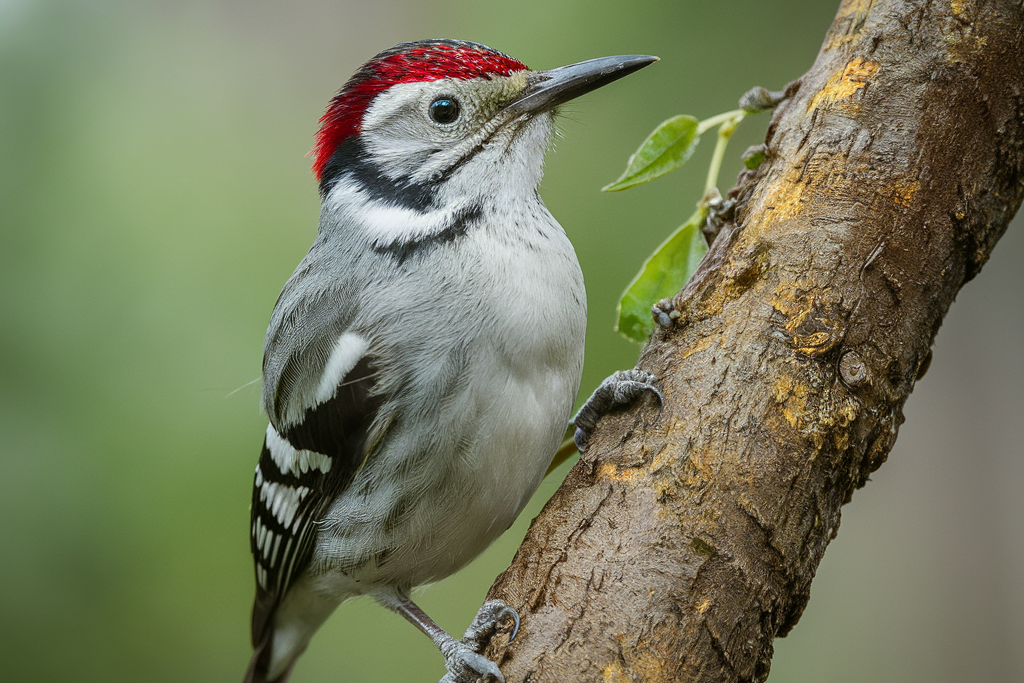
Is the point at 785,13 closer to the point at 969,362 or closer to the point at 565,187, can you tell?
the point at 565,187

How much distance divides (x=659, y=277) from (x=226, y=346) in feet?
5.81

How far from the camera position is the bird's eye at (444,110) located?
6.61 feet

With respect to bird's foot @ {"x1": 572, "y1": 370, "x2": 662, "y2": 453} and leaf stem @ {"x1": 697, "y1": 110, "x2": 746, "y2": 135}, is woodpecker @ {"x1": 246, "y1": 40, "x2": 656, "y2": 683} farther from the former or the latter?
leaf stem @ {"x1": 697, "y1": 110, "x2": 746, "y2": 135}

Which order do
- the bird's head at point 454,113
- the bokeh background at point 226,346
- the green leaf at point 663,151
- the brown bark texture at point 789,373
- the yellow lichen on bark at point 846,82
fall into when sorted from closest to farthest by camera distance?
the brown bark texture at point 789,373
the yellow lichen on bark at point 846,82
the green leaf at point 663,151
the bird's head at point 454,113
the bokeh background at point 226,346

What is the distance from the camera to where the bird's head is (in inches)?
78.4

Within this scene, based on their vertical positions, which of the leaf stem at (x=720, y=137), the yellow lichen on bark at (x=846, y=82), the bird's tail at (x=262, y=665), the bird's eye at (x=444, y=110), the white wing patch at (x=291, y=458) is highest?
the yellow lichen on bark at (x=846, y=82)

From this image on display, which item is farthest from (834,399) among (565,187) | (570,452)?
(565,187)

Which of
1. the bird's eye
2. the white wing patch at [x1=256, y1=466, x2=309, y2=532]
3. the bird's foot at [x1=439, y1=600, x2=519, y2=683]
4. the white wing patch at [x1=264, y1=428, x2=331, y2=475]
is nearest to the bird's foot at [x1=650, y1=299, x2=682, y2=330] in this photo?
the bird's foot at [x1=439, y1=600, x2=519, y2=683]

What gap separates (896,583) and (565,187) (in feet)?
6.59

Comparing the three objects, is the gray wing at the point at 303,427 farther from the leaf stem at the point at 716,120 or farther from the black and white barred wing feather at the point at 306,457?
the leaf stem at the point at 716,120

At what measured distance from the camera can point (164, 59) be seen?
3.41 m

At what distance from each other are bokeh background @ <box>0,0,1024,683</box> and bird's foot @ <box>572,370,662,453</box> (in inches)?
41.5

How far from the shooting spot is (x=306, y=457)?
2092 mm

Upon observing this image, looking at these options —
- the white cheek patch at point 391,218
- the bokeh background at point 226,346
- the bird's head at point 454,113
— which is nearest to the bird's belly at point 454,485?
the white cheek patch at point 391,218
